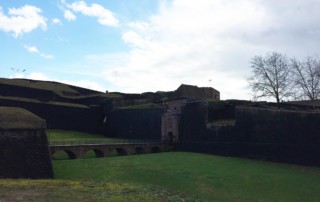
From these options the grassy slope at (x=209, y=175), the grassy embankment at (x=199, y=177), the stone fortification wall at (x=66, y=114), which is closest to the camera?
the grassy embankment at (x=199, y=177)

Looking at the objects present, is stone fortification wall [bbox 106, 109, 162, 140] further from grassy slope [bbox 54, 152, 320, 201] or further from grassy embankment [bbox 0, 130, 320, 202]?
grassy slope [bbox 54, 152, 320, 201]

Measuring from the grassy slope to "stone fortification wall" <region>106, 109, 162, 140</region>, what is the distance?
37.3 ft

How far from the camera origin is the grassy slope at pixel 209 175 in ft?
62.0

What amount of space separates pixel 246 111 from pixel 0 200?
2013 centimetres

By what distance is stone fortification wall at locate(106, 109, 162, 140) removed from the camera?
38.8m

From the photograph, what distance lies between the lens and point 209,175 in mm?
22078

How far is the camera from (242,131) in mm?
28234

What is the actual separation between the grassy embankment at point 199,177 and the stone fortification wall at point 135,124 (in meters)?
10.7

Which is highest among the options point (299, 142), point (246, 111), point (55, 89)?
point (55, 89)

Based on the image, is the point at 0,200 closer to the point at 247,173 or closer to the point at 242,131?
the point at 247,173

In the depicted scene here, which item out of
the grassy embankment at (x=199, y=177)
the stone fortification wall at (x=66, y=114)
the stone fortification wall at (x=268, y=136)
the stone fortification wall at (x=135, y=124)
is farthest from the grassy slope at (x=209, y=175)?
the stone fortification wall at (x=66, y=114)

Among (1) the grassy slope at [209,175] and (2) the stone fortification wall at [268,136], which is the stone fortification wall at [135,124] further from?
(1) the grassy slope at [209,175]

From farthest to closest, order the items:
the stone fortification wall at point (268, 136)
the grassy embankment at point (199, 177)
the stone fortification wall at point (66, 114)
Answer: the stone fortification wall at point (66, 114) < the stone fortification wall at point (268, 136) < the grassy embankment at point (199, 177)

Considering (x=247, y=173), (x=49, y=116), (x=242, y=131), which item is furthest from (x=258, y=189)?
(x=49, y=116)
